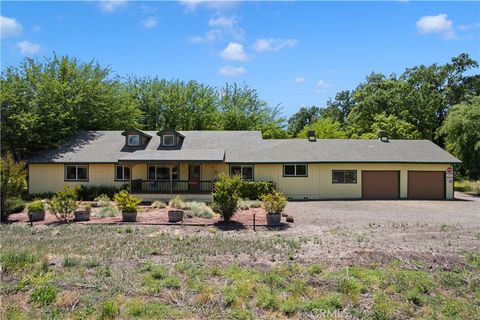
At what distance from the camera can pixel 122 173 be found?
2755cm

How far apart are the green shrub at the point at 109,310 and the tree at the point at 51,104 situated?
24856 millimetres

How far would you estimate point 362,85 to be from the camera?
180 feet

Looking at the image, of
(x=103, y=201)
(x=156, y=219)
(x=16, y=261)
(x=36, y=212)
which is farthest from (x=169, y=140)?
(x=16, y=261)

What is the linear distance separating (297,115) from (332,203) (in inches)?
2777

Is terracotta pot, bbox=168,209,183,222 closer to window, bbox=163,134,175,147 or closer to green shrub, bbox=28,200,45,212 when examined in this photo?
green shrub, bbox=28,200,45,212

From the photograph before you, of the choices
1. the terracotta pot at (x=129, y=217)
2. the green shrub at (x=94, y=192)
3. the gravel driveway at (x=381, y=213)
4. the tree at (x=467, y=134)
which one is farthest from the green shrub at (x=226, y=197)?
the tree at (x=467, y=134)

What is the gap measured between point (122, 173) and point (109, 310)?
2151 cm

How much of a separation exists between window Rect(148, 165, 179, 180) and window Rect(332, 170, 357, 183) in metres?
10.8

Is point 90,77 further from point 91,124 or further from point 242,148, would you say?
point 242,148

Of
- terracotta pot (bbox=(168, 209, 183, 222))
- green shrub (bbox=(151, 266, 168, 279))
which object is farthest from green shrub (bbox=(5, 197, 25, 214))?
green shrub (bbox=(151, 266, 168, 279))

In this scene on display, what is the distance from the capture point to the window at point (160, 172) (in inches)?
1096

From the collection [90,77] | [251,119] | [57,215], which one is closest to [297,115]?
[251,119]

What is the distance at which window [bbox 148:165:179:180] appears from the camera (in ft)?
91.3

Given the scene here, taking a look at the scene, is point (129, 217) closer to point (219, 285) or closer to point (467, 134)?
point (219, 285)
